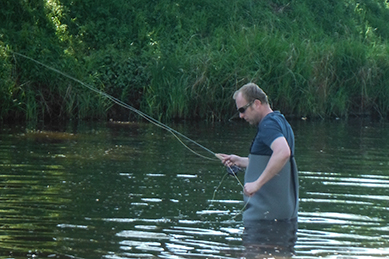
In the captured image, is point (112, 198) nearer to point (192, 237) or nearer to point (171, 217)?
point (171, 217)

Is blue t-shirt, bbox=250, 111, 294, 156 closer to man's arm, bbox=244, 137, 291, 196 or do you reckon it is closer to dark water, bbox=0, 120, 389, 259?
man's arm, bbox=244, 137, 291, 196

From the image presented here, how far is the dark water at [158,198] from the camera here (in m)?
5.88

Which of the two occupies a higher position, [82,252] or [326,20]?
[326,20]

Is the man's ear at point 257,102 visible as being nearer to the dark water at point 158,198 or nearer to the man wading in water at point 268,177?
the man wading in water at point 268,177

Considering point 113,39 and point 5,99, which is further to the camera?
point 113,39

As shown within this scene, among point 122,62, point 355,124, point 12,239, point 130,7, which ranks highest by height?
point 130,7

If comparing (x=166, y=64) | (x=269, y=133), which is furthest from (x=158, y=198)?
(x=166, y=64)

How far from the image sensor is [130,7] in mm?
20203

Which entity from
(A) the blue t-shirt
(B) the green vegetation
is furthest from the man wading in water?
(B) the green vegetation

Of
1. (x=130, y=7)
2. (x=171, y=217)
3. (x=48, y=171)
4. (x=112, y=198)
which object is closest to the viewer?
(x=171, y=217)

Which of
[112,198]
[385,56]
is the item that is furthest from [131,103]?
[112,198]

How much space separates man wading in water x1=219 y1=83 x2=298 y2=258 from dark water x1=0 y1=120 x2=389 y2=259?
0.20m

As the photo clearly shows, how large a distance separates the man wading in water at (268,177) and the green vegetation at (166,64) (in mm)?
9668

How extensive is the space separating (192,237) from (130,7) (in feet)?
48.6
